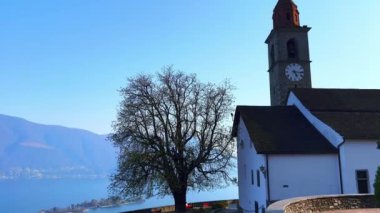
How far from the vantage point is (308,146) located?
26.4m

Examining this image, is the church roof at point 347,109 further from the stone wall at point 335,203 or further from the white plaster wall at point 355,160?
the stone wall at point 335,203

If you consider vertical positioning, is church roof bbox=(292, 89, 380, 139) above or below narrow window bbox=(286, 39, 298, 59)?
below

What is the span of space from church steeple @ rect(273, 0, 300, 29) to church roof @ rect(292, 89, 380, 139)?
374 inches

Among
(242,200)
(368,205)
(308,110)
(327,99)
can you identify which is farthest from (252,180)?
(368,205)

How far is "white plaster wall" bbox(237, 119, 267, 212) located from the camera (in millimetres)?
26828

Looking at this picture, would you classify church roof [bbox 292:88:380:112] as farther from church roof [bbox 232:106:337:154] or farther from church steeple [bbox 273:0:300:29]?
church steeple [bbox 273:0:300:29]

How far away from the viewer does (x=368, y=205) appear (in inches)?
795

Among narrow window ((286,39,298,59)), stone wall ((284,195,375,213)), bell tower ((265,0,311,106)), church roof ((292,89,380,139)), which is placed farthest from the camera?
narrow window ((286,39,298,59))

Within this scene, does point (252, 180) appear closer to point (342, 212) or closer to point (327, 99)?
point (327, 99)

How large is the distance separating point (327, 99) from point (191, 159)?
11.3 m

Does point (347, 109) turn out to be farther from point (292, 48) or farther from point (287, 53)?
point (292, 48)

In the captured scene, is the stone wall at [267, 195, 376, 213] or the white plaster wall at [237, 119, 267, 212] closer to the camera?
the stone wall at [267, 195, 376, 213]

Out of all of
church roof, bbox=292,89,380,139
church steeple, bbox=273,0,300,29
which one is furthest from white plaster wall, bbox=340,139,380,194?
church steeple, bbox=273,0,300,29

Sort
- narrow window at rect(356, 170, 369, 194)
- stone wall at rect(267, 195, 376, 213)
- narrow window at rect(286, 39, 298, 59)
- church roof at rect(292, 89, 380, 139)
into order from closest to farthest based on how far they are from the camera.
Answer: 1. stone wall at rect(267, 195, 376, 213)
2. narrow window at rect(356, 170, 369, 194)
3. church roof at rect(292, 89, 380, 139)
4. narrow window at rect(286, 39, 298, 59)
